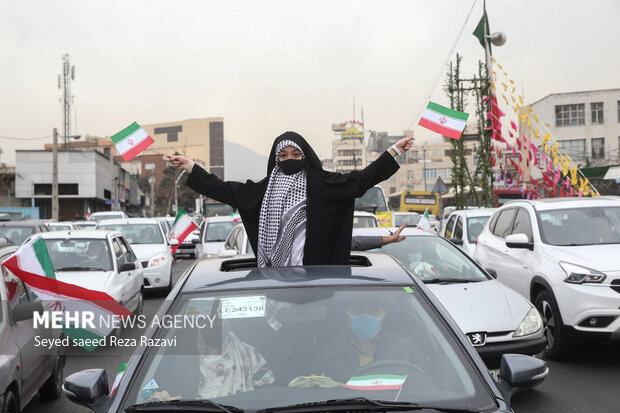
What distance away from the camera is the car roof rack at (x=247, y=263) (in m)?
3.79

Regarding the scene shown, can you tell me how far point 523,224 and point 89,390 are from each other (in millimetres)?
6808

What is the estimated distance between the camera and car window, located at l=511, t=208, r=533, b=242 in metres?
8.27


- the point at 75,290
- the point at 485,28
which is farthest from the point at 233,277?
the point at 485,28

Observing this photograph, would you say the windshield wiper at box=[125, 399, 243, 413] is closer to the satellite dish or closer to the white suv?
the white suv

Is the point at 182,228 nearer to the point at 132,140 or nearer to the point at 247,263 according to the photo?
the point at 132,140

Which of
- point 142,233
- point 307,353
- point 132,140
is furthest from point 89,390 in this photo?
point 142,233

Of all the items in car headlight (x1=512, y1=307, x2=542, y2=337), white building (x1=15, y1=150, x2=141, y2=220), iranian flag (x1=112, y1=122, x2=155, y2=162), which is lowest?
A: car headlight (x1=512, y1=307, x2=542, y2=337)

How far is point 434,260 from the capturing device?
755 cm

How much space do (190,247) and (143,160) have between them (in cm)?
11110

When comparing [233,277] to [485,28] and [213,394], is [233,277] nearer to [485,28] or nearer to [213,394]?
[213,394]

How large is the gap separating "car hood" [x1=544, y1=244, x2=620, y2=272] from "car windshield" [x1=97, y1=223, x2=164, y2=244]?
979cm

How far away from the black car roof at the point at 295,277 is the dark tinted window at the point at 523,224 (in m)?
5.09

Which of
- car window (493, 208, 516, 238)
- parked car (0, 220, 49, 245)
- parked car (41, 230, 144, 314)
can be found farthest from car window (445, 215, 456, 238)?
parked car (0, 220, 49, 245)

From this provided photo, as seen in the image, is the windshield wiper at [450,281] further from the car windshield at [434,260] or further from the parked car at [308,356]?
the parked car at [308,356]
